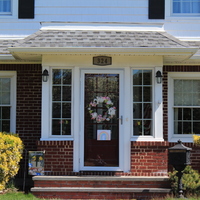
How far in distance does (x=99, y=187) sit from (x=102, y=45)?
3105 mm

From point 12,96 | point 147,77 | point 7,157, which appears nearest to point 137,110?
point 147,77

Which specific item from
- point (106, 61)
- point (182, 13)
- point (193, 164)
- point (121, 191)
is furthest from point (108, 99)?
point (182, 13)

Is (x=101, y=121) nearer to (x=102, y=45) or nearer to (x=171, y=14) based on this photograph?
(x=102, y=45)

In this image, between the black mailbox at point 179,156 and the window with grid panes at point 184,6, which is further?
the window with grid panes at point 184,6

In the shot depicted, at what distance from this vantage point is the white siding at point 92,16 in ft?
34.2

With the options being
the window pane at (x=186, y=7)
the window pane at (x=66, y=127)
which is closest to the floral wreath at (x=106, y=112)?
the window pane at (x=66, y=127)

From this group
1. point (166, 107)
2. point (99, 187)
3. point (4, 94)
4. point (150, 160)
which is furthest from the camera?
point (4, 94)

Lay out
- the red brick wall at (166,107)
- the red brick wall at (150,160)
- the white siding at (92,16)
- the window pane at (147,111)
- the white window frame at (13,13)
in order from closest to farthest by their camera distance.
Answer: the red brick wall at (150,160), the window pane at (147,111), the red brick wall at (166,107), the white siding at (92,16), the white window frame at (13,13)

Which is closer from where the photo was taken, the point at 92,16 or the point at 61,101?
the point at 61,101

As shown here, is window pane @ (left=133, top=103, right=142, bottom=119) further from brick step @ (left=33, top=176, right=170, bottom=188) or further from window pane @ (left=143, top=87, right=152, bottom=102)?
brick step @ (left=33, top=176, right=170, bottom=188)

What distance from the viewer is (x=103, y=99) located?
357 inches

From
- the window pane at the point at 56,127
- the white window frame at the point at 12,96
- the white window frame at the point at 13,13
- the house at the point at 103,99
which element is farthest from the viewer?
the white window frame at the point at 13,13

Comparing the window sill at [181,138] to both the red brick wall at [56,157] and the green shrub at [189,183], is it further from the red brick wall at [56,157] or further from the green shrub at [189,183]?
the red brick wall at [56,157]

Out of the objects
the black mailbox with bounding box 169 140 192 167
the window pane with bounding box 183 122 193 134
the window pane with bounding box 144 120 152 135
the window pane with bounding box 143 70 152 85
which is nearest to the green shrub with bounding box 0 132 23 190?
the window pane with bounding box 144 120 152 135
